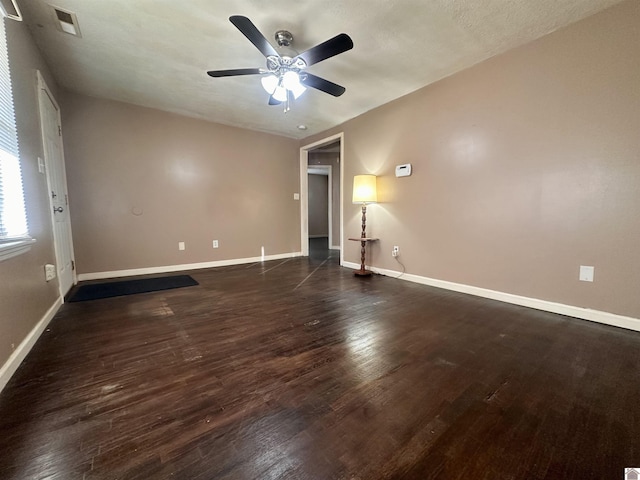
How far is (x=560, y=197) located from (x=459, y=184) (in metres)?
0.88

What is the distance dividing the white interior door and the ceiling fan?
1.77 metres

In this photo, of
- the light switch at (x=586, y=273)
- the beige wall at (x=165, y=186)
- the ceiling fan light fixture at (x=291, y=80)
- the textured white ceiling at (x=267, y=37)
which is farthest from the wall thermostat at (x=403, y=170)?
the beige wall at (x=165, y=186)

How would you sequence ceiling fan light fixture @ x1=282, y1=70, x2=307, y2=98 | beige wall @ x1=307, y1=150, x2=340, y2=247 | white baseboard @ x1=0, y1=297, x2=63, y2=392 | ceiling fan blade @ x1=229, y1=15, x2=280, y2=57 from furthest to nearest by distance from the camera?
beige wall @ x1=307, y1=150, x2=340, y2=247, ceiling fan light fixture @ x1=282, y1=70, x2=307, y2=98, ceiling fan blade @ x1=229, y1=15, x2=280, y2=57, white baseboard @ x1=0, y1=297, x2=63, y2=392

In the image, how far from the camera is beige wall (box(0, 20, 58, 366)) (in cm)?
152

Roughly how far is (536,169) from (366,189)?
6.07 feet

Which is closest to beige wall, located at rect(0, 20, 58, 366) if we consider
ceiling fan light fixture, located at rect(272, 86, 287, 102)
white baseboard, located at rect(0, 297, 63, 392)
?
white baseboard, located at rect(0, 297, 63, 392)

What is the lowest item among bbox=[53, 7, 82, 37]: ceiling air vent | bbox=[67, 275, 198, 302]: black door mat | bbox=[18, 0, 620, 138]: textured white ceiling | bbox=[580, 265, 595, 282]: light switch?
bbox=[67, 275, 198, 302]: black door mat

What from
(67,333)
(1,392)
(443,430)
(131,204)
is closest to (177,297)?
(67,333)

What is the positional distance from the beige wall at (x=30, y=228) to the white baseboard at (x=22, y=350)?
0.03 meters

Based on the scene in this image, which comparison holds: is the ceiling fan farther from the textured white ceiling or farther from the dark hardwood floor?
the dark hardwood floor

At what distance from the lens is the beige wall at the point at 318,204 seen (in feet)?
28.4

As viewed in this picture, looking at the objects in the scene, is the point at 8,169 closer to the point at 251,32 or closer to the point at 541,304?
the point at 251,32

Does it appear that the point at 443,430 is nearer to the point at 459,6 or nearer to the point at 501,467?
the point at 501,467

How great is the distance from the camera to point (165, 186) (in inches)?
156
